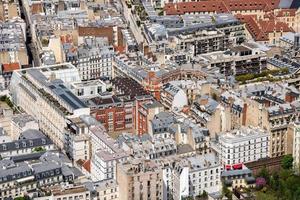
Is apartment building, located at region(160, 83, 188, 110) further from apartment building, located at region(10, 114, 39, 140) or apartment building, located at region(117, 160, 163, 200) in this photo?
apartment building, located at region(117, 160, 163, 200)

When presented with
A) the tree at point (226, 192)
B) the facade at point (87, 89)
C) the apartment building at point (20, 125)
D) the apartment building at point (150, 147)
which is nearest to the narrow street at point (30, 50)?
the facade at point (87, 89)

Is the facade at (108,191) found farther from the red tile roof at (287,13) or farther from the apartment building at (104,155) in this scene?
the red tile roof at (287,13)

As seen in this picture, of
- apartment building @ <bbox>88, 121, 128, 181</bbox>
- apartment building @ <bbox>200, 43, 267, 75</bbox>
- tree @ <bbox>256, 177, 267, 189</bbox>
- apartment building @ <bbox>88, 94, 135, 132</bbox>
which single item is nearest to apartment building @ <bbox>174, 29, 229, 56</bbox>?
apartment building @ <bbox>200, 43, 267, 75</bbox>

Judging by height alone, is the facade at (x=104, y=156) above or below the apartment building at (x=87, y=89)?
below

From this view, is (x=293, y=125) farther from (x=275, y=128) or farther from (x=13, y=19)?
(x=13, y=19)

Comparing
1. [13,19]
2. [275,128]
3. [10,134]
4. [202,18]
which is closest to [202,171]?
[275,128]

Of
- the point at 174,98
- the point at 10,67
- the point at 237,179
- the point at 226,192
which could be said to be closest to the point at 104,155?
the point at 226,192
